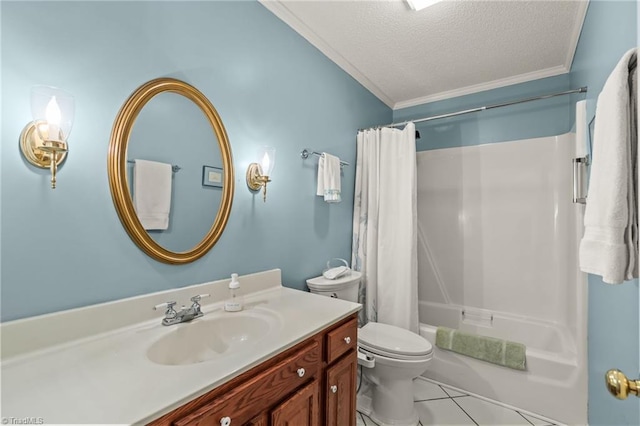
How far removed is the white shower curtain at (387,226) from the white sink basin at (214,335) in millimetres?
1283

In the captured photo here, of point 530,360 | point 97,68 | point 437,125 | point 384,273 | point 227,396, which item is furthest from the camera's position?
point 437,125

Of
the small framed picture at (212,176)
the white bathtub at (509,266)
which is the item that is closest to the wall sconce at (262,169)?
the small framed picture at (212,176)

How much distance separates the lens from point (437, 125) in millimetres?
2896

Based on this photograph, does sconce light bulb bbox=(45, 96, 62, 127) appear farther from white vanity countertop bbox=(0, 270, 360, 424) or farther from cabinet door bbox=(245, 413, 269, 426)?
cabinet door bbox=(245, 413, 269, 426)

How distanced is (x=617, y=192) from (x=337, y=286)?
4.74ft

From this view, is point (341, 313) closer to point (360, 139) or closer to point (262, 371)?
point (262, 371)

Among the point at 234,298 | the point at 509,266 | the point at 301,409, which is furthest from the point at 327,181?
the point at 509,266

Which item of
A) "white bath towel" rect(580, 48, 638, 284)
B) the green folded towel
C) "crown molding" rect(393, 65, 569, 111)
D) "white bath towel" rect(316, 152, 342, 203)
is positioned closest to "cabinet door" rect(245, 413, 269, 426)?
"white bath towel" rect(580, 48, 638, 284)

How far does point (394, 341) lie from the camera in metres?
1.77

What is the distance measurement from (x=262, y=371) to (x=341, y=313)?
46cm

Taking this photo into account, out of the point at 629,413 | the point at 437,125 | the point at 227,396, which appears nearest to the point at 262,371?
the point at 227,396

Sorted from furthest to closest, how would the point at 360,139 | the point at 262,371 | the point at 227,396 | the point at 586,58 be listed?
the point at 360,139
the point at 586,58
the point at 262,371
the point at 227,396

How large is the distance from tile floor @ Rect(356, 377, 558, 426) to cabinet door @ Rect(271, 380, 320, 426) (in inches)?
35.2

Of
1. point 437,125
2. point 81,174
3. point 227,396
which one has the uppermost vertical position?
point 437,125
